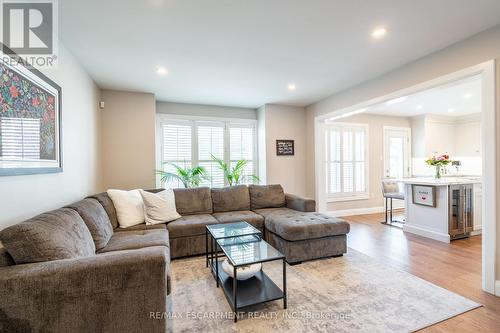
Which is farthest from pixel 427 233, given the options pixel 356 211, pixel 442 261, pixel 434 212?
pixel 356 211

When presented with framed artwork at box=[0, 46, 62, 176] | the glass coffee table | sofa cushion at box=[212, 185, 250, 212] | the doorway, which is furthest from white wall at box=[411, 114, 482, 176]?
framed artwork at box=[0, 46, 62, 176]

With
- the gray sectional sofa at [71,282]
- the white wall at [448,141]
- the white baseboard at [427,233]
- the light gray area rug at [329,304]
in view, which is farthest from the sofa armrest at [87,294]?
the white wall at [448,141]

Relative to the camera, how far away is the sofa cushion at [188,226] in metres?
2.91

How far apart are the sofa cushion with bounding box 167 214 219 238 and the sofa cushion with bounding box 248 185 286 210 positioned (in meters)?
0.95

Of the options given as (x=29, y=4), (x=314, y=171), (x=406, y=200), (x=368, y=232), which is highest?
(x=29, y=4)

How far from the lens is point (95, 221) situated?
6.97ft

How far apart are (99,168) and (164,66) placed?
194cm

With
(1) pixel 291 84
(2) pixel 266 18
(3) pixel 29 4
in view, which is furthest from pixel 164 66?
(1) pixel 291 84

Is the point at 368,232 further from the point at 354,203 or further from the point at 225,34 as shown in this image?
the point at 225,34

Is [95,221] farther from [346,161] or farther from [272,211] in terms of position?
[346,161]

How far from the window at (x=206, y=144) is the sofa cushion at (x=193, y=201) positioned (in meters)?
1.15

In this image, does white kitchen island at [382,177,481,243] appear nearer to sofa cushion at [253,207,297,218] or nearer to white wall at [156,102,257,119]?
sofa cushion at [253,207,297,218]

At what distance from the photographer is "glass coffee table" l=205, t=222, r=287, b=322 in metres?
1.79

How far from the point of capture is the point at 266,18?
199 cm
